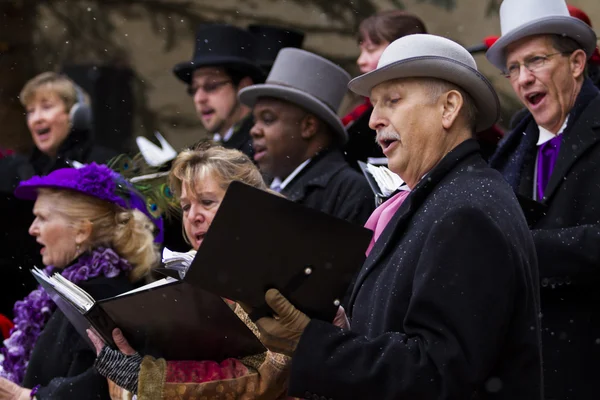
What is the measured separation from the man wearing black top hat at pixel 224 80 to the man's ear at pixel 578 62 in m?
2.30

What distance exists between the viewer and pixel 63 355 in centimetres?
467

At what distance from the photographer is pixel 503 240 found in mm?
2926

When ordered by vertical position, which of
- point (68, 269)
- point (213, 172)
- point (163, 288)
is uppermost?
point (213, 172)

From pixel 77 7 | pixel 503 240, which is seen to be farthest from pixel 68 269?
pixel 77 7

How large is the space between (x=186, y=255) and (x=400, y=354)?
41.7 inches

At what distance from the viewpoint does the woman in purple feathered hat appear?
4.73m

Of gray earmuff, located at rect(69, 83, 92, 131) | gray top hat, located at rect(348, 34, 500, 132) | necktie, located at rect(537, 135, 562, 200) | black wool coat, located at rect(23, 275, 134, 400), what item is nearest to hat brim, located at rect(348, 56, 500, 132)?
gray top hat, located at rect(348, 34, 500, 132)

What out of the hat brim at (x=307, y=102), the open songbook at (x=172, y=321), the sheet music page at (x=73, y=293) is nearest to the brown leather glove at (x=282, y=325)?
the open songbook at (x=172, y=321)

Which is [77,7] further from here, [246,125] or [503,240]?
[503,240]

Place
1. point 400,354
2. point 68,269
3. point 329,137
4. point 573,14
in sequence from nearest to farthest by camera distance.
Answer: point 400,354
point 68,269
point 573,14
point 329,137

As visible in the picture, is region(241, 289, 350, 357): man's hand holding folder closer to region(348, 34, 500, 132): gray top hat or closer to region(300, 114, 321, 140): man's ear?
region(348, 34, 500, 132): gray top hat

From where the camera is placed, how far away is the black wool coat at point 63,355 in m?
4.45

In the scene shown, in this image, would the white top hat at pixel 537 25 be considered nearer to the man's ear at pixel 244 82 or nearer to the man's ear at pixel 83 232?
the man's ear at pixel 83 232

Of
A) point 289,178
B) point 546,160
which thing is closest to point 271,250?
point 546,160
